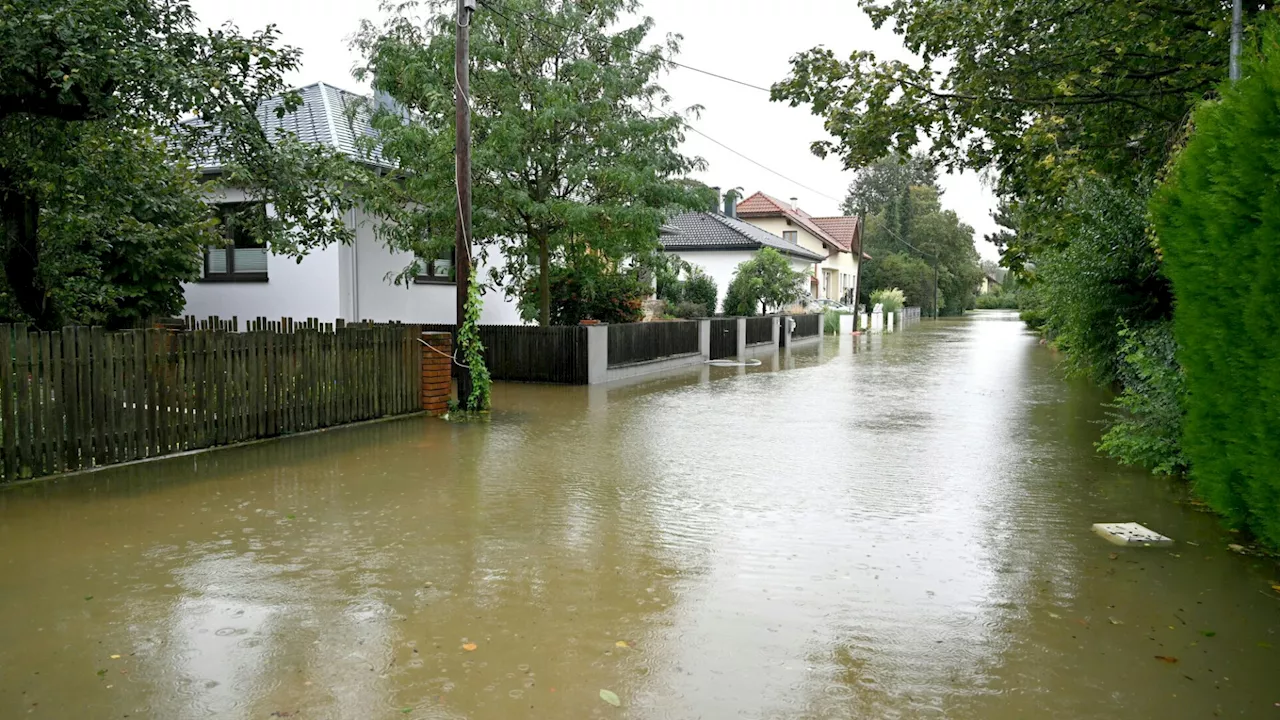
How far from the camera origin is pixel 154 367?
8.48 meters

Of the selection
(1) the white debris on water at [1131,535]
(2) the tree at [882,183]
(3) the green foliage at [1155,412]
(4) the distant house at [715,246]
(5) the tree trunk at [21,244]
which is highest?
(2) the tree at [882,183]

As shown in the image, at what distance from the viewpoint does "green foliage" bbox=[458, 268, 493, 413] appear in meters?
12.0

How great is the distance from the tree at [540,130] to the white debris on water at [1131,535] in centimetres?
1026

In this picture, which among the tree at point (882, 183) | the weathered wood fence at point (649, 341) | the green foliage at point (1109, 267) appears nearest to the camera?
the green foliage at point (1109, 267)

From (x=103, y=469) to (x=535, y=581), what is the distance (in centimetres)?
501

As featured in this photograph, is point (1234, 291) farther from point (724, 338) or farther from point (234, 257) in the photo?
point (724, 338)

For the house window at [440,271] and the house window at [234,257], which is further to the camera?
the house window at [440,271]

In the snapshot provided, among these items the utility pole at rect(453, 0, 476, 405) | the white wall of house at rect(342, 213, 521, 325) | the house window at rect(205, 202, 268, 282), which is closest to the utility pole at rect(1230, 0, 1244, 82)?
the utility pole at rect(453, 0, 476, 405)

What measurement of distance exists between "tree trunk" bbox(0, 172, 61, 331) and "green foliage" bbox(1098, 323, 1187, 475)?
11132 mm

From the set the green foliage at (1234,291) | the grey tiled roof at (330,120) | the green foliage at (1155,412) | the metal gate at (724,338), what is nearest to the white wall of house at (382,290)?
the grey tiled roof at (330,120)

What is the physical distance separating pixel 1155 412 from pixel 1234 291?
2.98 metres

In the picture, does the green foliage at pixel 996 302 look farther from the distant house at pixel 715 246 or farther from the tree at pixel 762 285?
the tree at pixel 762 285

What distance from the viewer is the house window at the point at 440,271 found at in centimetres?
1900

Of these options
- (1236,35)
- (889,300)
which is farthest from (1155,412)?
(889,300)
